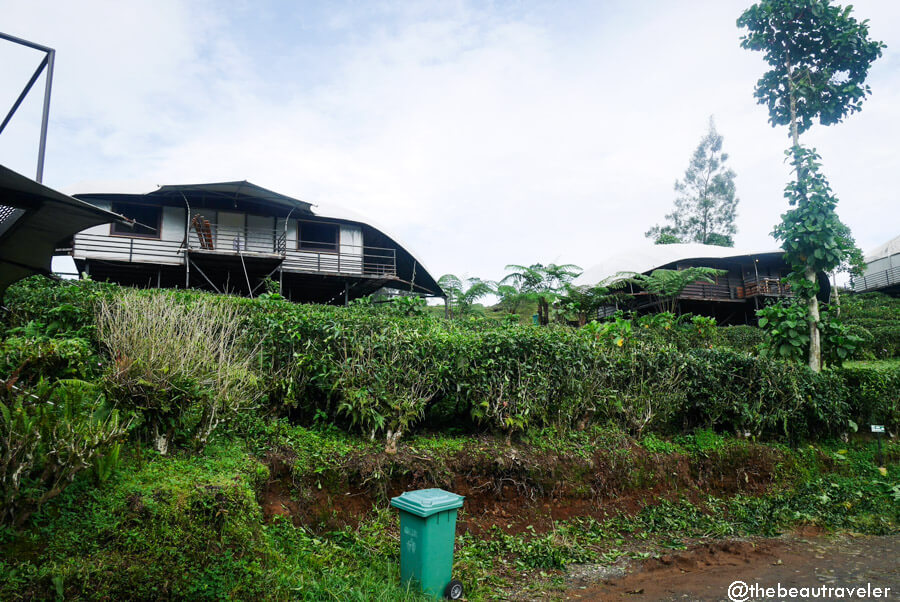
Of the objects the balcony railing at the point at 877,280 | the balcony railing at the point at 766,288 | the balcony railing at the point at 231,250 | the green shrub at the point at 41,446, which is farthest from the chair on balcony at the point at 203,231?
the balcony railing at the point at 877,280

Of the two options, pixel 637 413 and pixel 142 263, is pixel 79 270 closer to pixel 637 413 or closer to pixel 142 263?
pixel 142 263

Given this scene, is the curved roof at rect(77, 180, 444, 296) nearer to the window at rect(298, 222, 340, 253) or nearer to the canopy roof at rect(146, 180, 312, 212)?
the canopy roof at rect(146, 180, 312, 212)

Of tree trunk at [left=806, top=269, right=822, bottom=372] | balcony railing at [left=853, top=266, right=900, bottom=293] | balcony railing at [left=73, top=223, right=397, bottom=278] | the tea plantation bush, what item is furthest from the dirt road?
balcony railing at [left=853, top=266, right=900, bottom=293]

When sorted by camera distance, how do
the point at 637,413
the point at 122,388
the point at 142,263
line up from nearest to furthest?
the point at 122,388
the point at 637,413
the point at 142,263

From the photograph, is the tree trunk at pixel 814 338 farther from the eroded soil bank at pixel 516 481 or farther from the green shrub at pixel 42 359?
the green shrub at pixel 42 359

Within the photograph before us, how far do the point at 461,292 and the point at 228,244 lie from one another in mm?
8880

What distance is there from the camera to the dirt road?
5387mm

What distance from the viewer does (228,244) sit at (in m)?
19.1

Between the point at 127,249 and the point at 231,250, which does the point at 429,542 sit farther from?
the point at 127,249

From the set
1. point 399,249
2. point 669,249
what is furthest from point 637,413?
point 669,249

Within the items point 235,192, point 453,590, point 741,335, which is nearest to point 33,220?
point 453,590

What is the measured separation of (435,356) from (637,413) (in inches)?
155

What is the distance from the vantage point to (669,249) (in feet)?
93.1

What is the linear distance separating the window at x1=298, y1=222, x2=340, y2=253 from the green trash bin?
648 inches
